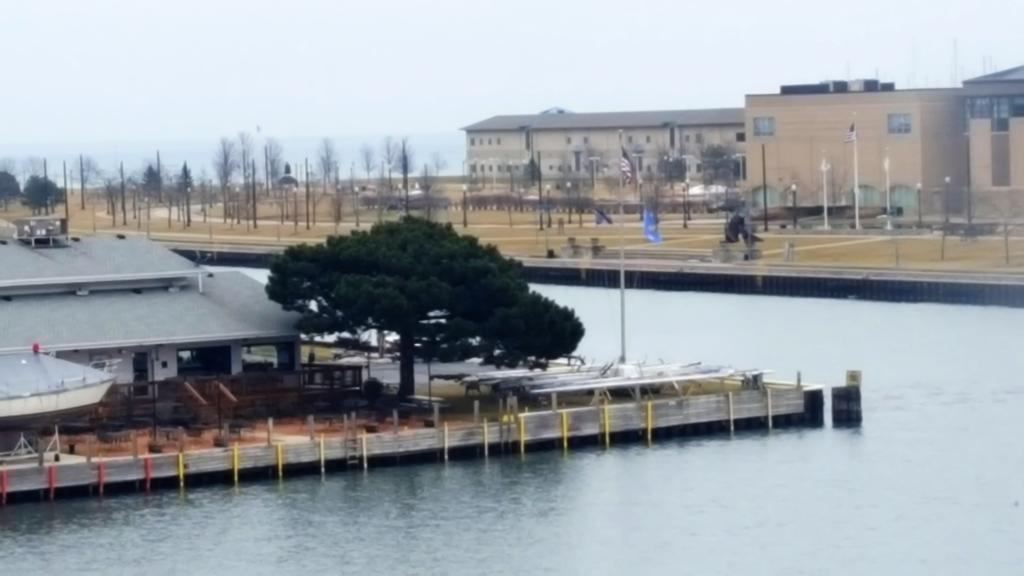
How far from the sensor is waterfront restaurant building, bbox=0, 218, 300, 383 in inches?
1703

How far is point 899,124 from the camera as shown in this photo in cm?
9838

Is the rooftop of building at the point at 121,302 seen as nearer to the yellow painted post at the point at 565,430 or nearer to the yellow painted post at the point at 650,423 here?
the yellow painted post at the point at 565,430

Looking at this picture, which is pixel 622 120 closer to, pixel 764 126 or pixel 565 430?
pixel 764 126

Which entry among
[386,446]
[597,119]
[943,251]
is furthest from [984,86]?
[386,446]

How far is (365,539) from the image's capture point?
3591cm

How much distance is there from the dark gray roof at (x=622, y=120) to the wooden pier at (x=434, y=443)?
96.8 metres

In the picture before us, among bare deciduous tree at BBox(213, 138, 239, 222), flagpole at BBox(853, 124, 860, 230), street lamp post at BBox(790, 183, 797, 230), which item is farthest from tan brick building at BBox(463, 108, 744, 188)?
flagpole at BBox(853, 124, 860, 230)

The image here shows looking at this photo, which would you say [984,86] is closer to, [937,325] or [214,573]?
[937,325]

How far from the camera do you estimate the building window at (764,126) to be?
104375 millimetres

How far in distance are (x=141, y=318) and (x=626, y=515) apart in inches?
451

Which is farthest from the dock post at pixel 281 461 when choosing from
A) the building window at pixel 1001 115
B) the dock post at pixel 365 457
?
the building window at pixel 1001 115

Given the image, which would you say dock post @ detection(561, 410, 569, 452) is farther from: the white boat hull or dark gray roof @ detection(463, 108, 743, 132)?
dark gray roof @ detection(463, 108, 743, 132)

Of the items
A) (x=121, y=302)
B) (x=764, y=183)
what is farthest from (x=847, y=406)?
(x=764, y=183)

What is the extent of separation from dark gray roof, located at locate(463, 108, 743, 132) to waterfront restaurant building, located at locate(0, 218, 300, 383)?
94.2m
